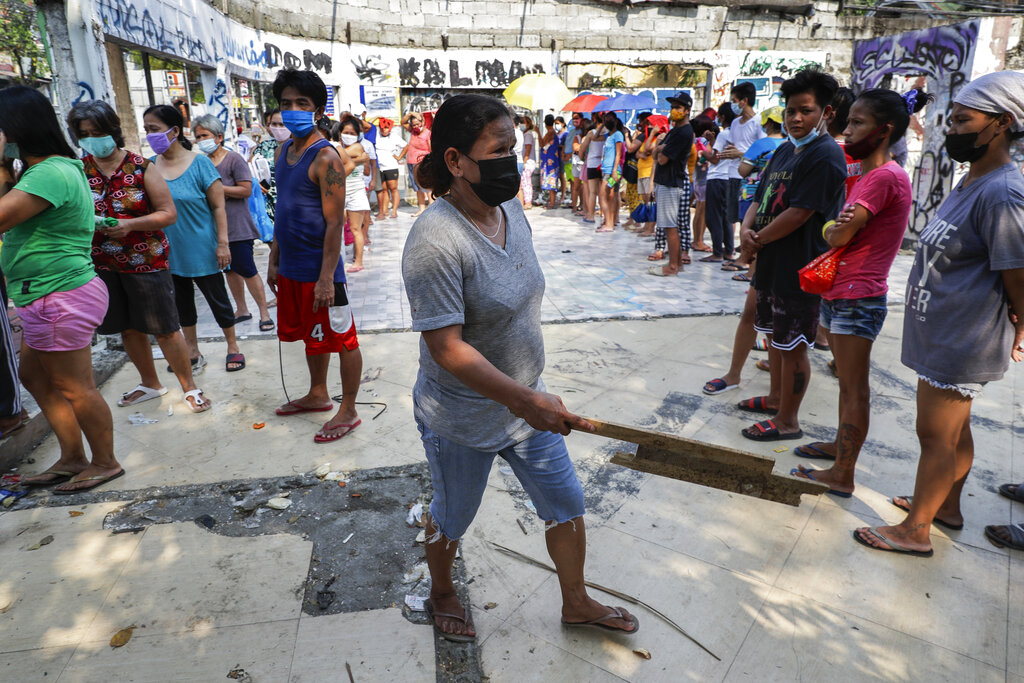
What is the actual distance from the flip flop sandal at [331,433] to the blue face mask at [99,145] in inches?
81.6

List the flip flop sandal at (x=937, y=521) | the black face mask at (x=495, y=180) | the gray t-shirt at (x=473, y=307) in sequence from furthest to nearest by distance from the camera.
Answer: the flip flop sandal at (x=937, y=521) → the black face mask at (x=495, y=180) → the gray t-shirt at (x=473, y=307)

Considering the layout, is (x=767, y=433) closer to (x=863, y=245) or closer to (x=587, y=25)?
(x=863, y=245)

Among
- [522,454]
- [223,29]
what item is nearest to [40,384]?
[522,454]

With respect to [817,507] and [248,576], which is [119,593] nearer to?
[248,576]

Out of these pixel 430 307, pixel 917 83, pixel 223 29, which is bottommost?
pixel 430 307

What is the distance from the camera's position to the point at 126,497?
3285 mm

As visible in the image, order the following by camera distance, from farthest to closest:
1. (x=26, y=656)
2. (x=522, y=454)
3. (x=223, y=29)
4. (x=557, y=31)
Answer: (x=557, y=31) < (x=223, y=29) < (x=26, y=656) < (x=522, y=454)

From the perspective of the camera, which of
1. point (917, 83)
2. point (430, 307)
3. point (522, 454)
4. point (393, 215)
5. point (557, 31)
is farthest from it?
point (557, 31)

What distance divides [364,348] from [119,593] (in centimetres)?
302

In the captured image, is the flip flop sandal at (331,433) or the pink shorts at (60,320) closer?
the pink shorts at (60,320)

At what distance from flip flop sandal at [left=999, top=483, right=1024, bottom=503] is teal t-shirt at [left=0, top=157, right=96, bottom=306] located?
4824 millimetres

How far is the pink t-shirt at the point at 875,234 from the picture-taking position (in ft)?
9.63

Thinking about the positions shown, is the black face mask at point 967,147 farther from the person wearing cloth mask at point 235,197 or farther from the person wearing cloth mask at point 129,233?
the person wearing cloth mask at point 235,197

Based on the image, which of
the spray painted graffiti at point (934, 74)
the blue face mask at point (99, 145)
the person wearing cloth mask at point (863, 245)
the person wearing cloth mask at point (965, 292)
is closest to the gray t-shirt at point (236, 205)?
the blue face mask at point (99, 145)
